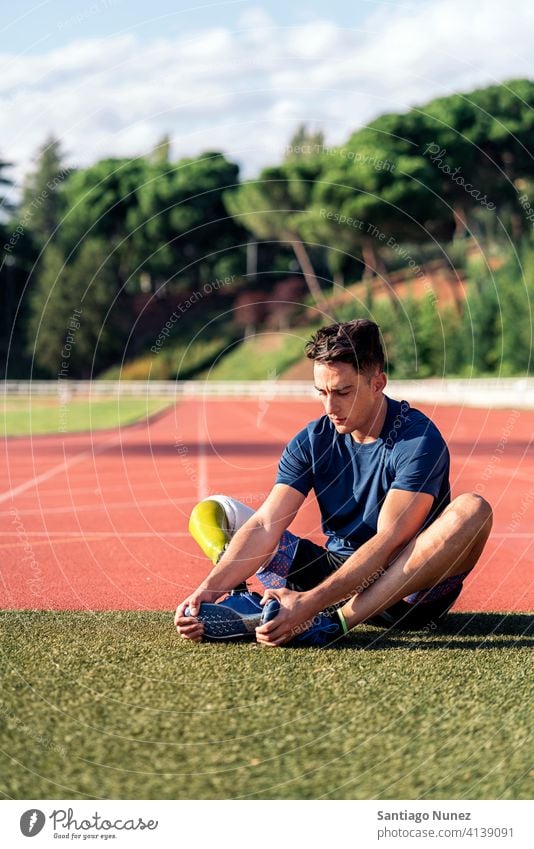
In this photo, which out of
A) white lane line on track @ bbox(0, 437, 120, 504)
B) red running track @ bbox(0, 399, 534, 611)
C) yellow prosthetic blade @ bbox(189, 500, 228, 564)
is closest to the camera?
yellow prosthetic blade @ bbox(189, 500, 228, 564)

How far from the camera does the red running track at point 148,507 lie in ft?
22.5

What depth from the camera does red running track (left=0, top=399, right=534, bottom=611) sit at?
22.5 ft

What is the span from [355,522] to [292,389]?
151 ft

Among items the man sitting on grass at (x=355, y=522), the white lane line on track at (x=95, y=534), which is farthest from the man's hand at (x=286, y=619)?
the white lane line on track at (x=95, y=534)

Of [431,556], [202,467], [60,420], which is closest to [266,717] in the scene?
[431,556]

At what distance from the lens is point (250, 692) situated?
4.22 m

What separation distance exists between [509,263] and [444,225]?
5988 mm

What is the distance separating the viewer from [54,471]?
15812 mm

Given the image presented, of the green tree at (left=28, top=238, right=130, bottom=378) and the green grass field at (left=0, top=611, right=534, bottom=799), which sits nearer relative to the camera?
the green grass field at (left=0, top=611, right=534, bottom=799)

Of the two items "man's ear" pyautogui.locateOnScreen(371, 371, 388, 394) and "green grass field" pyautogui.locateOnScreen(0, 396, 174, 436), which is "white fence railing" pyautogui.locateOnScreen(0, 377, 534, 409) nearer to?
"green grass field" pyautogui.locateOnScreen(0, 396, 174, 436)
